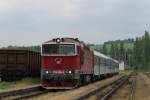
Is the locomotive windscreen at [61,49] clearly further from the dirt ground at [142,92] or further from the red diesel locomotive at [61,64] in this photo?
Result: the dirt ground at [142,92]

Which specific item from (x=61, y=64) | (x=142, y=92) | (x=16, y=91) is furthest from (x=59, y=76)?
(x=142, y=92)

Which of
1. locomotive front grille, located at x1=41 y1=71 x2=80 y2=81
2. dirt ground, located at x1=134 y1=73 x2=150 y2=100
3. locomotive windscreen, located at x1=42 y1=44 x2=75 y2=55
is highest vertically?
locomotive windscreen, located at x1=42 y1=44 x2=75 y2=55

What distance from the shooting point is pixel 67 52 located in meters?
31.9

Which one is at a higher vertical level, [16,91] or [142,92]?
[16,91]

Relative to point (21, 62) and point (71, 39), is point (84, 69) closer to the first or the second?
point (71, 39)

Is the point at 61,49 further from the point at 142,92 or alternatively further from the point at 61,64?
the point at 142,92

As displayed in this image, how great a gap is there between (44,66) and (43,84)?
1.23 m

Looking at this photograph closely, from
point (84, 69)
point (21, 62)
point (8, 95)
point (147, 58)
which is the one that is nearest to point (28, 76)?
point (21, 62)

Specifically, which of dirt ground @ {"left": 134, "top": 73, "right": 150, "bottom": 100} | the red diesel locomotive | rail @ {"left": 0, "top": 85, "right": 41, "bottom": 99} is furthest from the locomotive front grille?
dirt ground @ {"left": 134, "top": 73, "right": 150, "bottom": 100}

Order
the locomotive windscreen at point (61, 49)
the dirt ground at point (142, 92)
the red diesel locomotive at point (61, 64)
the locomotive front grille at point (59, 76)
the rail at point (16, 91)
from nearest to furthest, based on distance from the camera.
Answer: the dirt ground at point (142, 92)
the rail at point (16, 91)
the locomotive front grille at point (59, 76)
the red diesel locomotive at point (61, 64)
the locomotive windscreen at point (61, 49)

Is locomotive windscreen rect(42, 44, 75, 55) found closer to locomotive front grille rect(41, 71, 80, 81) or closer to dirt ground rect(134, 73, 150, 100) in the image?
locomotive front grille rect(41, 71, 80, 81)

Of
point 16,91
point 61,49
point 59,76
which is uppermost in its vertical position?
point 61,49

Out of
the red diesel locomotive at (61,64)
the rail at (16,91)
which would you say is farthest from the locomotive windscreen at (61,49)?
the rail at (16,91)

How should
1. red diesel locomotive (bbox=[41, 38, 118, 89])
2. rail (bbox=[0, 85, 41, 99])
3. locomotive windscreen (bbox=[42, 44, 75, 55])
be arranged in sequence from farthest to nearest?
locomotive windscreen (bbox=[42, 44, 75, 55]), red diesel locomotive (bbox=[41, 38, 118, 89]), rail (bbox=[0, 85, 41, 99])
